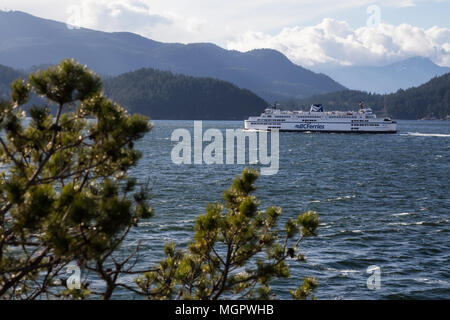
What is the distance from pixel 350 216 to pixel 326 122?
93.9 metres

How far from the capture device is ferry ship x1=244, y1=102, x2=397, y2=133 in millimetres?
111938

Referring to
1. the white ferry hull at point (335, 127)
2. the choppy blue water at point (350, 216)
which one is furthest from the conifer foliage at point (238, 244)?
the white ferry hull at point (335, 127)

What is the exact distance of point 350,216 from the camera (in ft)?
80.2

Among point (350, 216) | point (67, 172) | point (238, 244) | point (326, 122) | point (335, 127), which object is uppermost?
point (326, 122)

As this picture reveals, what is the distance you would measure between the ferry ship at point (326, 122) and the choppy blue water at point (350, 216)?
6083 centimetres

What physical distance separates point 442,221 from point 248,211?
2100 centimetres

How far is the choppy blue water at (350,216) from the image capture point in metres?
15.0

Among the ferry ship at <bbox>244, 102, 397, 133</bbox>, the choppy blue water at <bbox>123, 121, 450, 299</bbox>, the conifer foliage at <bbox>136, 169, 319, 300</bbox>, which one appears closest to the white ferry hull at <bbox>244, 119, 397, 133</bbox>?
the ferry ship at <bbox>244, 102, 397, 133</bbox>

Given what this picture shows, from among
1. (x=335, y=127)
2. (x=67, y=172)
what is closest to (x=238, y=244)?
(x=67, y=172)

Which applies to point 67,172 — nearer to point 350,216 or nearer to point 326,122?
point 350,216

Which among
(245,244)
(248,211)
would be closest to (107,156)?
(248,211)

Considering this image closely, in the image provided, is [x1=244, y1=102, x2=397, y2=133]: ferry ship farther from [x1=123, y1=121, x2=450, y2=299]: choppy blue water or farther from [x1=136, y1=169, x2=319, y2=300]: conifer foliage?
[x1=136, y1=169, x2=319, y2=300]: conifer foliage

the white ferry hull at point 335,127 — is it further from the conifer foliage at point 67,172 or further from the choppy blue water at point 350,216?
the conifer foliage at point 67,172
